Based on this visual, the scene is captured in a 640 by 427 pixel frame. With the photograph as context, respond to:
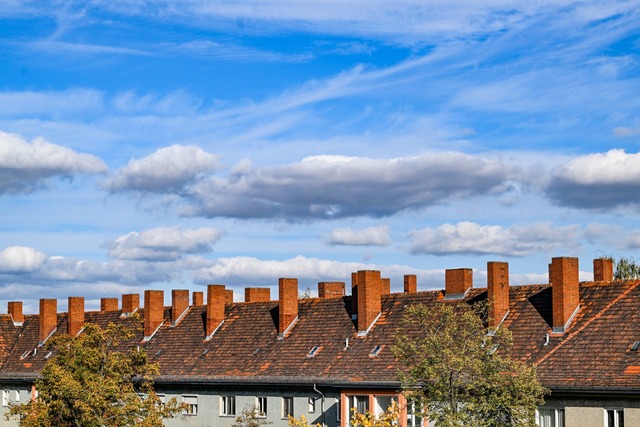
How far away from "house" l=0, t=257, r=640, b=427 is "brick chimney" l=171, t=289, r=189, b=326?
8 cm

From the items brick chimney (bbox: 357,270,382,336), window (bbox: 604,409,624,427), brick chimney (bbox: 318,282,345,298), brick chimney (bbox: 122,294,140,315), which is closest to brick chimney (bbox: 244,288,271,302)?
brick chimney (bbox: 318,282,345,298)

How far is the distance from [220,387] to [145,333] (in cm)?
1254

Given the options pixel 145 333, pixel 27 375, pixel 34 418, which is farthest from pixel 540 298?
pixel 27 375

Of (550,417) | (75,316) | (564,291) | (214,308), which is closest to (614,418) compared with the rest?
(550,417)

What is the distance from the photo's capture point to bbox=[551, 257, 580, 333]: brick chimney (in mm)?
53188

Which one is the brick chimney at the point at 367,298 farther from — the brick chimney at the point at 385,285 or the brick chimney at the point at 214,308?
the brick chimney at the point at 214,308

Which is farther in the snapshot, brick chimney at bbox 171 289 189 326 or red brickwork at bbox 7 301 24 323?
red brickwork at bbox 7 301 24 323

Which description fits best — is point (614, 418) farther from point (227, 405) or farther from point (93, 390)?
point (227, 405)

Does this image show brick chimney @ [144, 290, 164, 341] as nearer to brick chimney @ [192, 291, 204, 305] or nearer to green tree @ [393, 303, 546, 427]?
brick chimney @ [192, 291, 204, 305]

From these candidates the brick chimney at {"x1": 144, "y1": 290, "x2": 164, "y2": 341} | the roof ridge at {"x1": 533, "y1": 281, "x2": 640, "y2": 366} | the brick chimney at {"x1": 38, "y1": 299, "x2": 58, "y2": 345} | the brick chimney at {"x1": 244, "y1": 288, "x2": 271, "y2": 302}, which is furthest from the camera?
the brick chimney at {"x1": 38, "y1": 299, "x2": 58, "y2": 345}

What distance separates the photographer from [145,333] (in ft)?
249

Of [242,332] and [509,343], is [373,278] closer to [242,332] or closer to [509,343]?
[242,332]

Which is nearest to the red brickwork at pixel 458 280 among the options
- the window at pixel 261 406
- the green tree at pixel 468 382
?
the window at pixel 261 406

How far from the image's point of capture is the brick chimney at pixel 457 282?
198ft
